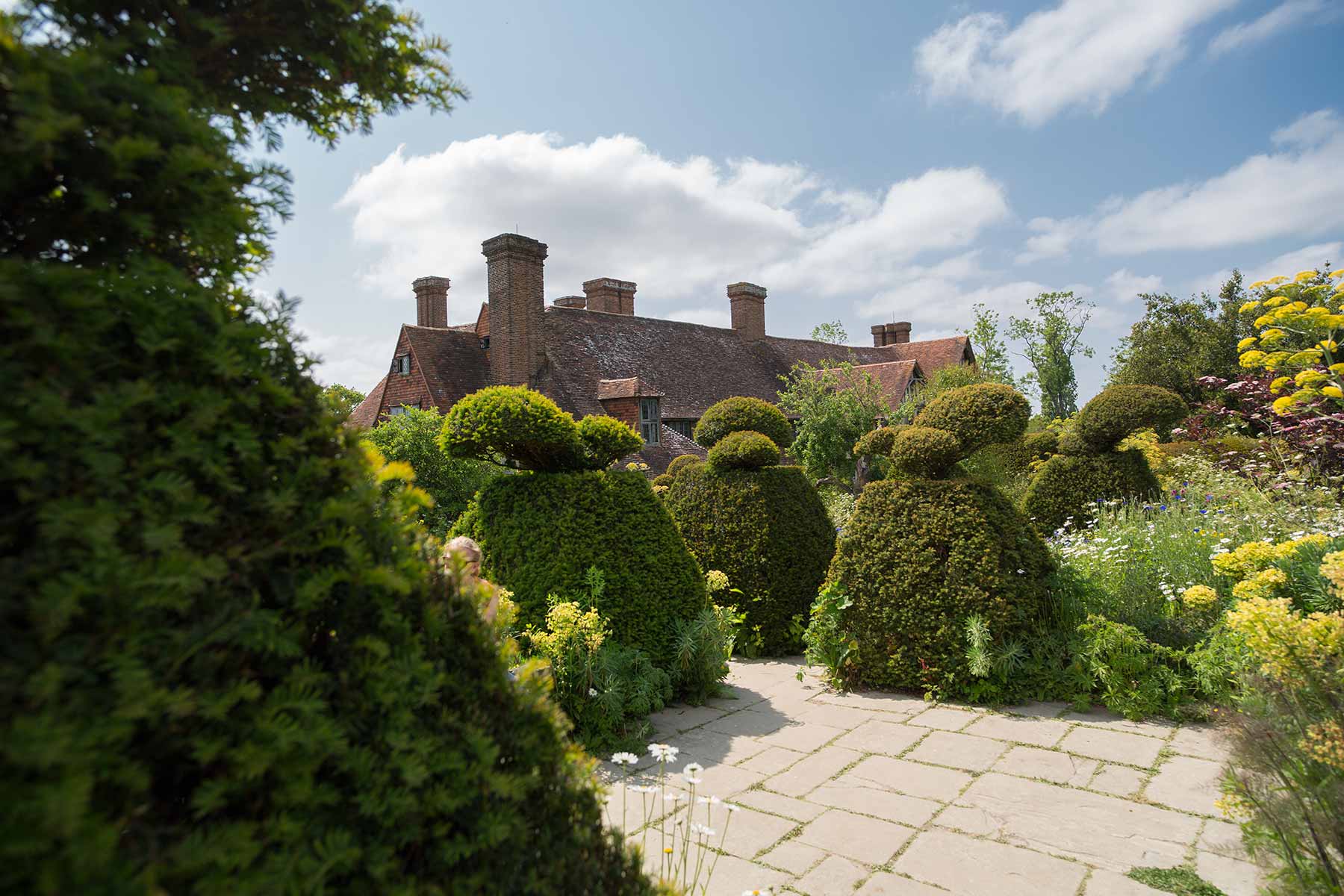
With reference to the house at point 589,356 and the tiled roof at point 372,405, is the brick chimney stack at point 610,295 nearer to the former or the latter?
the house at point 589,356

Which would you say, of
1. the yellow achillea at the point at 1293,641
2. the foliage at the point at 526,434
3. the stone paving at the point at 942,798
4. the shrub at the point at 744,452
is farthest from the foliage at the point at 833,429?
the yellow achillea at the point at 1293,641

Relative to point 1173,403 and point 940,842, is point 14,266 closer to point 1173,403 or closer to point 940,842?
point 940,842

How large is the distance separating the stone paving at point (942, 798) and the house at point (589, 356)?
609 inches

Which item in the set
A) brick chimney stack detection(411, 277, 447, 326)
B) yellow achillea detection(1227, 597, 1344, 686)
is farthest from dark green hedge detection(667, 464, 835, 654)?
brick chimney stack detection(411, 277, 447, 326)

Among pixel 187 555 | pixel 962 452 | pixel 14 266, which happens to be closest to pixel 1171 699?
pixel 962 452

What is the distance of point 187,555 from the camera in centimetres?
118

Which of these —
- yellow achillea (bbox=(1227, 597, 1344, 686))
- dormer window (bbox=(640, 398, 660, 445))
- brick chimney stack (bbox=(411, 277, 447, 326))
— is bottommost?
yellow achillea (bbox=(1227, 597, 1344, 686))

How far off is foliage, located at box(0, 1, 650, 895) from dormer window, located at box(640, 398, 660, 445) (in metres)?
22.7

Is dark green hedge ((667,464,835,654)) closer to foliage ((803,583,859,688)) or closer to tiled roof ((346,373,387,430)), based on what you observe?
foliage ((803,583,859,688))

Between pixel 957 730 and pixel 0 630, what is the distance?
547 centimetres

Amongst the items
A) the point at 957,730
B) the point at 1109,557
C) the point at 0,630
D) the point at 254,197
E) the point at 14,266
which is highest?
the point at 254,197

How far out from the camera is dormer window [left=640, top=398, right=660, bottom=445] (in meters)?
24.6

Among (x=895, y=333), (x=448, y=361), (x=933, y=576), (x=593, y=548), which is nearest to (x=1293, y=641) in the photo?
(x=933, y=576)

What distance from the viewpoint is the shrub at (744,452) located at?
7953 millimetres
